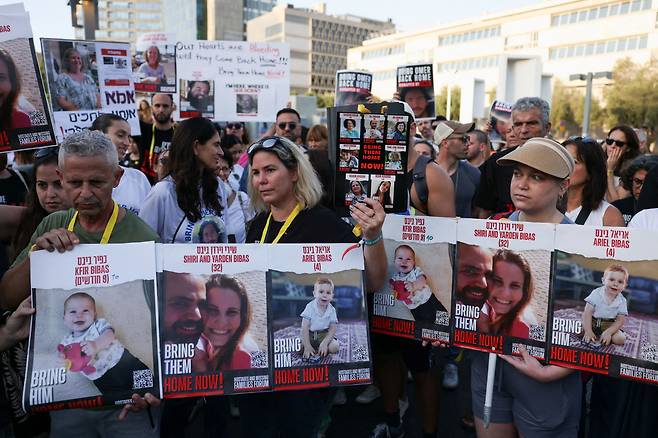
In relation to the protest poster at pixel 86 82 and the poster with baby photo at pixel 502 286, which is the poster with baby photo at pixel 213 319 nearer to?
the poster with baby photo at pixel 502 286

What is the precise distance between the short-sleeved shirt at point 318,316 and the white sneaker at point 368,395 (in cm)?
233

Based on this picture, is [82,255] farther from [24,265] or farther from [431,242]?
[431,242]

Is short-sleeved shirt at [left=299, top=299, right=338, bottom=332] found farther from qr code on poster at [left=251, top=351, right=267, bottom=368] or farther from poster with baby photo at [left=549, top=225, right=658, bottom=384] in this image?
poster with baby photo at [left=549, top=225, right=658, bottom=384]

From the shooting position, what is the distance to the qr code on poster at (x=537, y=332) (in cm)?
243

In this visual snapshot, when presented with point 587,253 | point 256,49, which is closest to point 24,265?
point 587,253

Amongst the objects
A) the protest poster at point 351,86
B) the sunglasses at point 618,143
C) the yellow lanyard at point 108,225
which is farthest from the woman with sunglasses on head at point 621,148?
the yellow lanyard at point 108,225

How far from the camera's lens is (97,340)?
7.27ft

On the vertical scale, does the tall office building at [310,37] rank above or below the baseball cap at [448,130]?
above

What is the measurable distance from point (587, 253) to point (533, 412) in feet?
2.62

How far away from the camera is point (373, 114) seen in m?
2.62

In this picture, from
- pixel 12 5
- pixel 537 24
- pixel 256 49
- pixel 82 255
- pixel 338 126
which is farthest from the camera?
pixel 537 24

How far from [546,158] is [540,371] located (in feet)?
3.23

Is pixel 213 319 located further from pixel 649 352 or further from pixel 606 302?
pixel 649 352

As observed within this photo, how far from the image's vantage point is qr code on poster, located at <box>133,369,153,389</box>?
2.24 metres
